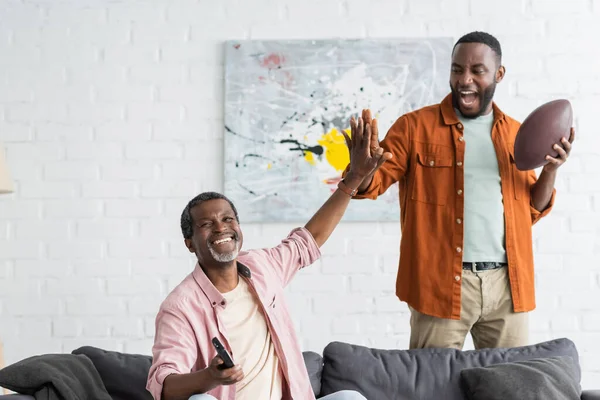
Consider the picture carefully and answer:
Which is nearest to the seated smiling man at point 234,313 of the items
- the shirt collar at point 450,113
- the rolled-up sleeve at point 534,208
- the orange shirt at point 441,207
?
the orange shirt at point 441,207

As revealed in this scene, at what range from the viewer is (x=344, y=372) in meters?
2.53

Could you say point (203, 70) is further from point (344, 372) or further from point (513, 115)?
point (344, 372)

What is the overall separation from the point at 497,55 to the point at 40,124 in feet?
7.32

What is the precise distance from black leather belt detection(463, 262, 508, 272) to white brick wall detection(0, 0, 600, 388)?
1147 millimetres

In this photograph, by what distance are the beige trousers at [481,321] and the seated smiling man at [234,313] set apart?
0.46m

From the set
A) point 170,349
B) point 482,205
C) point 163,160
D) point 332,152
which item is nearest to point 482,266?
point 482,205

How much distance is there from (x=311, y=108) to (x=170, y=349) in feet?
5.99

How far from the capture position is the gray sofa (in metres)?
2.47

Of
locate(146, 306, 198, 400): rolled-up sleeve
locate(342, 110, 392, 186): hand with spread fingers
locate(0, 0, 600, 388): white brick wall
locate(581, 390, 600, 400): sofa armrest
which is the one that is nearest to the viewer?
locate(146, 306, 198, 400): rolled-up sleeve

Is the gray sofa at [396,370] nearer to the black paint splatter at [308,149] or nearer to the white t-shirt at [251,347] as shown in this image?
the white t-shirt at [251,347]

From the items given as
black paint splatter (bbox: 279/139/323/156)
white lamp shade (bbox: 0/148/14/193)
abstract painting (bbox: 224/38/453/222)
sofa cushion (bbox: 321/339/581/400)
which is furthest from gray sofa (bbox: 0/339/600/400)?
black paint splatter (bbox: 279/139/323/156)

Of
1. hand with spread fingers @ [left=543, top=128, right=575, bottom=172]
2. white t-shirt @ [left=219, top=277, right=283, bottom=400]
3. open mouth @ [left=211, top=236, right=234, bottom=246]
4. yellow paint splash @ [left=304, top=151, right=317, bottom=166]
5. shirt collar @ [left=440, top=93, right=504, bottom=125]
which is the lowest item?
white t-shirt @ [left=219, top=277, right=283, bottom=400]

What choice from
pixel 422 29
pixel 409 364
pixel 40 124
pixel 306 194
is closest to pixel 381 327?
pixel 306 194

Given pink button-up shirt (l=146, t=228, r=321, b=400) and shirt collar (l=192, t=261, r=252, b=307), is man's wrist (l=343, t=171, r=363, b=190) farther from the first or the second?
shirt collar (l=192, t=261, r=252, b=307)
